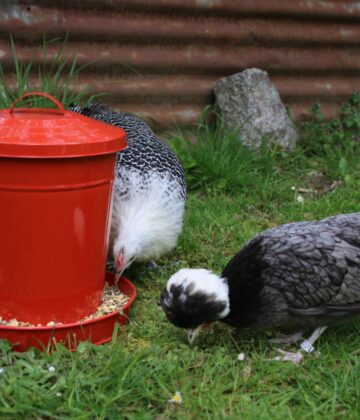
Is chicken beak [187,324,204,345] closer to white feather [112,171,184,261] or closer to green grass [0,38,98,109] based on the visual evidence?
→ white feather [112,171,184,261]

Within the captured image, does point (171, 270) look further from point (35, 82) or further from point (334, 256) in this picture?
point (35, 82)

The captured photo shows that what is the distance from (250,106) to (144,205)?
2779 millimetres

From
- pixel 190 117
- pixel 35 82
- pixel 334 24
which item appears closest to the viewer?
pixel 35 82

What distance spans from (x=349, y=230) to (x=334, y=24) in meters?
3.97

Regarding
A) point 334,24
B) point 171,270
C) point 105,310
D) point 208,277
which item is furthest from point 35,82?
point 334,24

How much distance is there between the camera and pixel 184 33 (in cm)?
575

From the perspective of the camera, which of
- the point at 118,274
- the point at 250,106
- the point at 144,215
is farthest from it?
the point at 250,106

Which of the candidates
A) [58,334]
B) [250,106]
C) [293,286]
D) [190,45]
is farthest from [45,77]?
[293,286]

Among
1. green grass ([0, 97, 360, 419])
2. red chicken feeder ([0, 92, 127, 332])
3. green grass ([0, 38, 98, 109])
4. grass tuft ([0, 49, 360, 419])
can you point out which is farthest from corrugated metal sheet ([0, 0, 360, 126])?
red chicken feeder ([0, 92, 127, 332])

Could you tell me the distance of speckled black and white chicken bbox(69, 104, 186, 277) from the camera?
11.6ft

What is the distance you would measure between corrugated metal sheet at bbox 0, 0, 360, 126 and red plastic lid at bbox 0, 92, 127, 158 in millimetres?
2295

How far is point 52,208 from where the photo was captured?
2838 mm

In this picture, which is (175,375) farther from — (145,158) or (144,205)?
(145,158)

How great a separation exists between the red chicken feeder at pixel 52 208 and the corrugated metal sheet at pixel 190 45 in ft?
7.41
